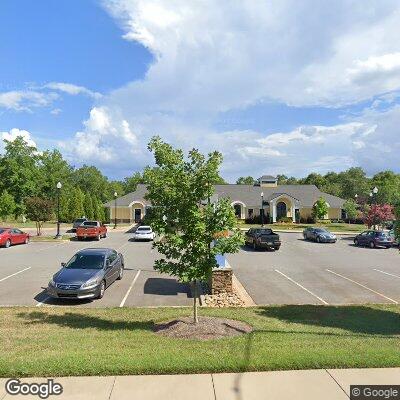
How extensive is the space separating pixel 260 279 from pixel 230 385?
1238 centimetres

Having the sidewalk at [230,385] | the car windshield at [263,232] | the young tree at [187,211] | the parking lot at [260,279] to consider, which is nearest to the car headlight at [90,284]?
the parking lot at [260,279]

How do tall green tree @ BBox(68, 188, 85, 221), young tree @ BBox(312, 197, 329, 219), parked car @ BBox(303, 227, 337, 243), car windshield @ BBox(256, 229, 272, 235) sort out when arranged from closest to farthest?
car windshield @ BBox(256, 229, 272, 235), parked car @ BBox(303, 227, 337, 243), young tree @ BBox(312, 197, 329, 219), tall green tree @ BBox(68, 188, 85, 221)

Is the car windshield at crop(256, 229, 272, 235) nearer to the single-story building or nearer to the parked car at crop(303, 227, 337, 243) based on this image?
the parked car at crop(303, 227, 337, 243)

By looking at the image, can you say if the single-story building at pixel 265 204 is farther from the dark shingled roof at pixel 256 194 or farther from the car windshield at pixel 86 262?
the car windshield at pixel 86 262

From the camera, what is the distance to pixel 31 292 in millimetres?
15203

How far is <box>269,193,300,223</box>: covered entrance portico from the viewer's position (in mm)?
64562

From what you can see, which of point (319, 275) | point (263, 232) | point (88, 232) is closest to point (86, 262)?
point (319, 275)

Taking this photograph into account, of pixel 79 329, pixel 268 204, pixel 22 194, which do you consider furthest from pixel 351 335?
pixel 22 194

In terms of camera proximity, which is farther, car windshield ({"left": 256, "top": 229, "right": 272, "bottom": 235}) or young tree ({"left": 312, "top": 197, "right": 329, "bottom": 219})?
young tree ({"left": 312, "top": 197, "right": 329, "bottom": 219})

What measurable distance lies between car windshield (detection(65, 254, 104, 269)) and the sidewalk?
8.68 meters

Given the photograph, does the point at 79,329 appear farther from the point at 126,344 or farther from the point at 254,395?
the point at 254,395

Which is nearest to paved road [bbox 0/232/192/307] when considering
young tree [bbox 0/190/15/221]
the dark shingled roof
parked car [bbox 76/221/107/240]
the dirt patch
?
the dirt patch

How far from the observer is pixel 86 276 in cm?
1422

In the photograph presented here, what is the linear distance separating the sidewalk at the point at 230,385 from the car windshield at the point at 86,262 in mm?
8681
